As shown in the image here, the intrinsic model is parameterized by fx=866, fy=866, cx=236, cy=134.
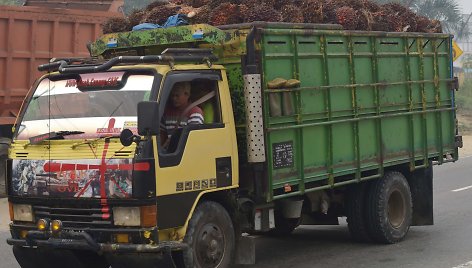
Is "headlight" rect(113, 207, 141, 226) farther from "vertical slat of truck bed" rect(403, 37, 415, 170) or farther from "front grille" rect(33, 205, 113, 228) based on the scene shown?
"vertical slat of truck bed" rect(403, 37, 415, 170)

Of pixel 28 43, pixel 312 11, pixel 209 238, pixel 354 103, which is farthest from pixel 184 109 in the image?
pixel 28 43

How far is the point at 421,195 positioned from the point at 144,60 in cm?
474

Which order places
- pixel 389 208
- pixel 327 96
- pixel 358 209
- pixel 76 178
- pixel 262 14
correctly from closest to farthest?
1. pixel 76 178
2. pixel 327 96
3. pixel 262 14
4. pixel 358 209
5. pixel 389 208

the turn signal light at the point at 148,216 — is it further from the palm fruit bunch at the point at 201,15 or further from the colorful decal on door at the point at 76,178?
the palm fruit bunch at the point at 201,15

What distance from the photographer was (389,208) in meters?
9.80

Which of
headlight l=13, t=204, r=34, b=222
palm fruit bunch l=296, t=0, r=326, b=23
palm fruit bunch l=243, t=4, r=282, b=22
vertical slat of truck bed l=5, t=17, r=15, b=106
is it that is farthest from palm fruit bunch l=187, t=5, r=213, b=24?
vertical slat of truck bed l=5, t=17, r=15, b=106

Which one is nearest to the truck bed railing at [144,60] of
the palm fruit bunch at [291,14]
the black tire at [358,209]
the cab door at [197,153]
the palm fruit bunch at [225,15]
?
the cab door at [197,153]

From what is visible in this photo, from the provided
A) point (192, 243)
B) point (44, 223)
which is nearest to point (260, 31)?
point (192, 243)

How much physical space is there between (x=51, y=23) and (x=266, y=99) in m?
8.19

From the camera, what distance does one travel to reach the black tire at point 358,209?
9531 mm

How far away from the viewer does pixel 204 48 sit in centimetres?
767

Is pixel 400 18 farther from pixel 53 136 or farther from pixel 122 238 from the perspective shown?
pixel 122 238

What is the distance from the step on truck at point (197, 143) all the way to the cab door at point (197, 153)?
0.01m

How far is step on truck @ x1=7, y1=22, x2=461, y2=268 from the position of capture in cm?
662
